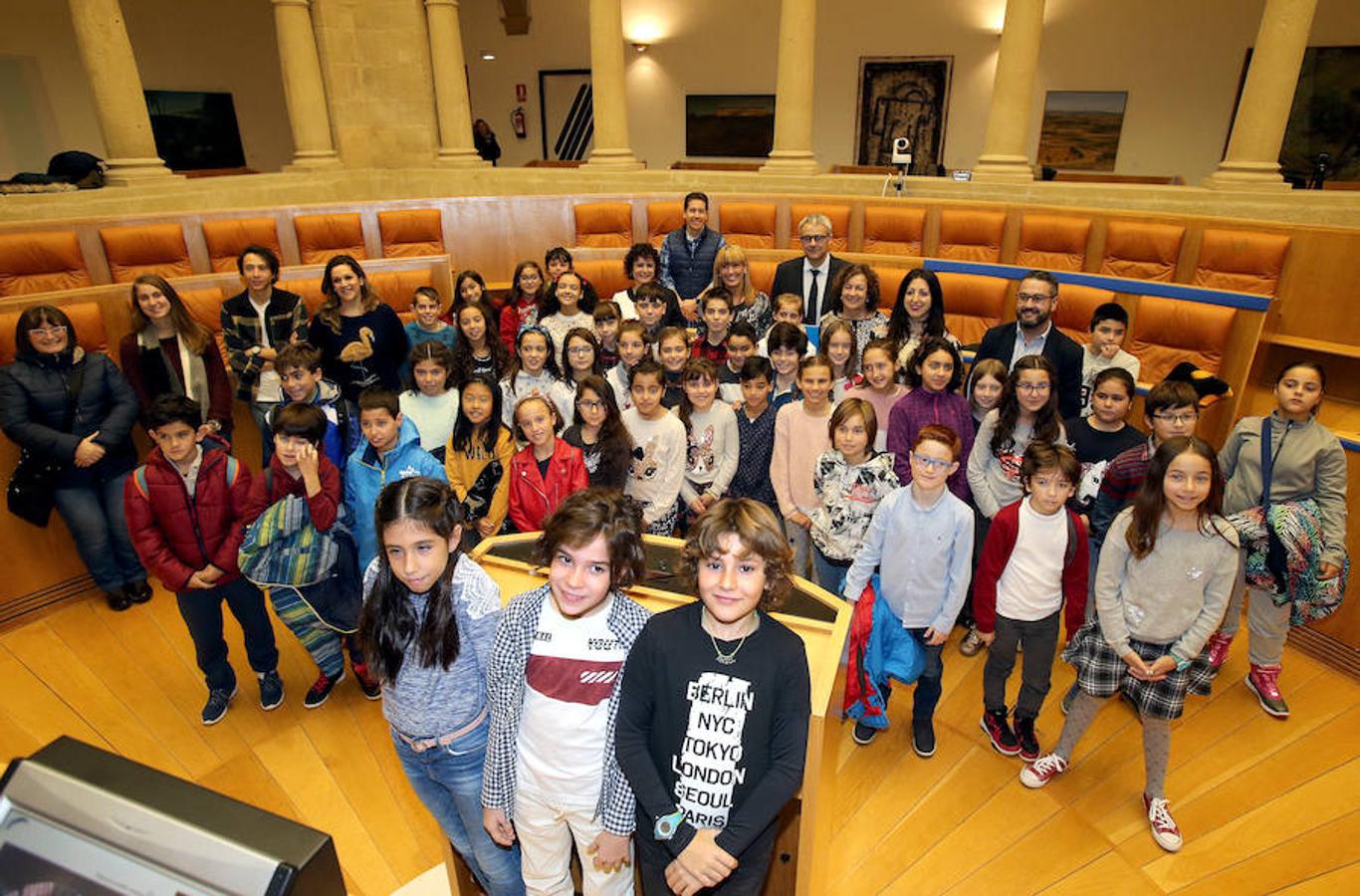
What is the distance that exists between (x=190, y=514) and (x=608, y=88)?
6.40m

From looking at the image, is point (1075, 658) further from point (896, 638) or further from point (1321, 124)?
point (1321, 124)

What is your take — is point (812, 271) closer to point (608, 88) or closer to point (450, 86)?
point (608, 88)

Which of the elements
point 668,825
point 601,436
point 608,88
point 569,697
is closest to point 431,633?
point 569,697

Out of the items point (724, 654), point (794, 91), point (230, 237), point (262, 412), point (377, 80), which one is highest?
point (377, 80)

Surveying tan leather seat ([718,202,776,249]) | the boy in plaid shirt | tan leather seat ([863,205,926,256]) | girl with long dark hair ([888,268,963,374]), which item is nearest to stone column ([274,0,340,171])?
tan leather seat ([718,202,776,249])

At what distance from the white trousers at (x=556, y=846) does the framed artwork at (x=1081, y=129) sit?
1116 cm

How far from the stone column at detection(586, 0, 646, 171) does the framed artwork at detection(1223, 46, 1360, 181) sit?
7195 mm

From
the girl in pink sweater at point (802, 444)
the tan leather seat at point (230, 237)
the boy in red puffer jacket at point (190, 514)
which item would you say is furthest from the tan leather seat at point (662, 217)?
the boy in red puffer jacket at point (190, 514)

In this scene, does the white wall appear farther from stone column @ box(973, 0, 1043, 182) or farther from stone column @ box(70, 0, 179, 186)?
stone column @ box(70, 0, 179, 186)

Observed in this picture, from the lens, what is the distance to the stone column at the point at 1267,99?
5.43m

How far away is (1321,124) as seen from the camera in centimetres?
885

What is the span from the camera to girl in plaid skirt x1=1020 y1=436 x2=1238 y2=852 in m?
2.31

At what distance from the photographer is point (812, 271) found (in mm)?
4500

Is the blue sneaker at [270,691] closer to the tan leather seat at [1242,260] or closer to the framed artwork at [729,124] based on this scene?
the tan leather seat at [1242,260]
